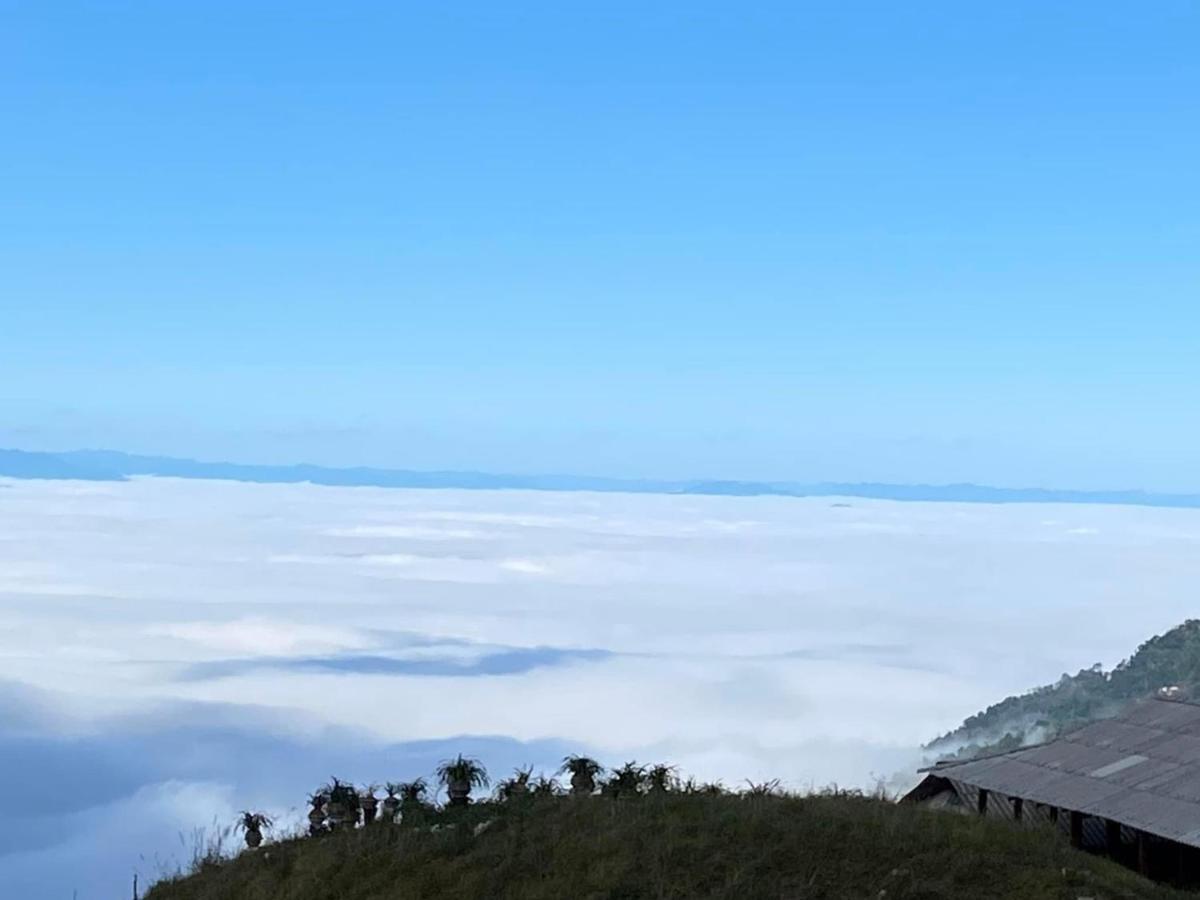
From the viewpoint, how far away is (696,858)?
19812mm

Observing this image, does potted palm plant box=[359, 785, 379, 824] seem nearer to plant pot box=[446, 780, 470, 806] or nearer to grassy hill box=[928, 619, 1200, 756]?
plant pot box=[446, 780, 470, 806]

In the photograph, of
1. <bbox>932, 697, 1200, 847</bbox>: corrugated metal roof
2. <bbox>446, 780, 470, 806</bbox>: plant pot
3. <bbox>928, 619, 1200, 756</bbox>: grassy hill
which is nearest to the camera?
<bbox>932, 697, 1200, 847</bbox>: corrugated metal roof

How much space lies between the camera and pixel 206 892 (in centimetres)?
2327

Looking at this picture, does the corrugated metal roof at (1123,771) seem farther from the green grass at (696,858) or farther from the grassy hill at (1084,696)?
the grassy hill at (1084,696)

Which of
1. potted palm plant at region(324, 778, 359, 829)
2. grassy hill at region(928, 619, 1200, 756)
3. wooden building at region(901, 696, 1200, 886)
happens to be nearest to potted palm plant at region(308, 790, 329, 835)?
potted palm plant at region(324, 778, 359, 829)

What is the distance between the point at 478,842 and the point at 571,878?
96.7 inches

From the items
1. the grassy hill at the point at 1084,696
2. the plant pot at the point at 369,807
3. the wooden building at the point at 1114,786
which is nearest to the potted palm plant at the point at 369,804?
the plant pot at the point at 369,807

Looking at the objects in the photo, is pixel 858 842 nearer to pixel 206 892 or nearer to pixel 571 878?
pixel 571 878

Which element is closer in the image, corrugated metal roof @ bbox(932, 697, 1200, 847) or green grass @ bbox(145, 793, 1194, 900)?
green grass @ bbox(145, 793, 1194, 900)

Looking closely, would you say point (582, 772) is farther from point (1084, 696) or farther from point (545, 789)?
point (1084, 696)

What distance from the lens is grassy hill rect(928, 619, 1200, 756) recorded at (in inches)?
4838

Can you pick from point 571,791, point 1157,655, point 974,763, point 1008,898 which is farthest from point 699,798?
point 1157,655

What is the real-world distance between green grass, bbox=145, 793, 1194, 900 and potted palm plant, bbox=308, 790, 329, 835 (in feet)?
6.43

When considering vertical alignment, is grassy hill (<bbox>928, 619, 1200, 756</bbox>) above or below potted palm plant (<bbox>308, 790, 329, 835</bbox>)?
below
